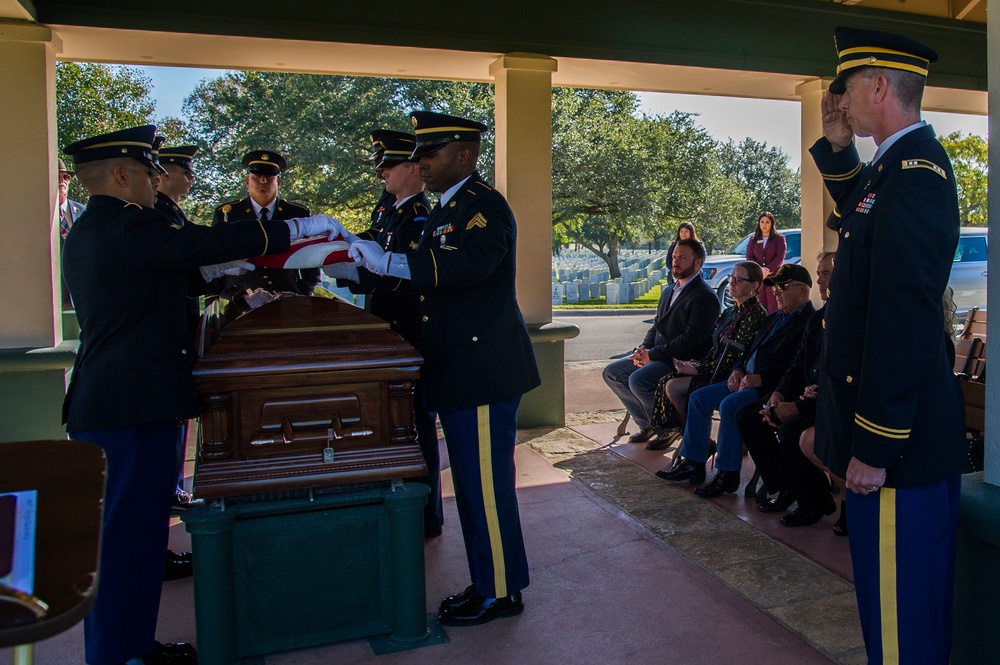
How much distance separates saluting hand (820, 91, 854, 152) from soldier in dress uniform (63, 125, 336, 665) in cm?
166

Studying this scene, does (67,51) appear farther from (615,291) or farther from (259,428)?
(615,291)

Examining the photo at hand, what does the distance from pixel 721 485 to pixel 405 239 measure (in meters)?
2.11

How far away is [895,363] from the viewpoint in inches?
74.2

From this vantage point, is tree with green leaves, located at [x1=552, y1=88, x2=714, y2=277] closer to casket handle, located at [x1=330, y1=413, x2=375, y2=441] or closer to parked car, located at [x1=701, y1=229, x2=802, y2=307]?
parked car, located at [x1=701, y1=229, x2=802, y2=307]

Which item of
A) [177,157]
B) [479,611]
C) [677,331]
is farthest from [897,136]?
[177,157]

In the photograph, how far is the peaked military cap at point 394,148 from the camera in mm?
3855

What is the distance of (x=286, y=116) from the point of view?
17.3 m

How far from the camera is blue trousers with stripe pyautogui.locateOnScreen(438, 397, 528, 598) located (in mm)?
2939

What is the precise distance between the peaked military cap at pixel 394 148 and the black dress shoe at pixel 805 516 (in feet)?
8.05

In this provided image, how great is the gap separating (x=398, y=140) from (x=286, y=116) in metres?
14.5

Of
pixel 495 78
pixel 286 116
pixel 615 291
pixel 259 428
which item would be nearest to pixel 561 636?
pixel 259 428

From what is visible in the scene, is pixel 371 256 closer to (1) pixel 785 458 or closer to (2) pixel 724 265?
(1) pixel 785 458

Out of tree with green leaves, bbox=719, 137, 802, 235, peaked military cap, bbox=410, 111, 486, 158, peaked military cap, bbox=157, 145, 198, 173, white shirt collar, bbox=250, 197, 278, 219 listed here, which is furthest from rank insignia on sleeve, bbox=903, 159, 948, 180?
tree with green leaves, bbox=719, 137, 802, 235

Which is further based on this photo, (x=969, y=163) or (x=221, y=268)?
(x=969, y=163)
